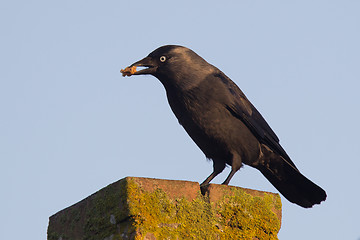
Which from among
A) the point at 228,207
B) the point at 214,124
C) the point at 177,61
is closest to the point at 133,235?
the point at 228,207

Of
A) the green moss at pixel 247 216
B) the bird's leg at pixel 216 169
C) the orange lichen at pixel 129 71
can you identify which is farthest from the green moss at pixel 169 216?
the orange lichen at pixel 129 71

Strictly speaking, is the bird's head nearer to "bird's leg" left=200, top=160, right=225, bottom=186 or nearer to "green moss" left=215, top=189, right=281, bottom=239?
"bird's leg" left=200, top=160, right=225, bottom=186

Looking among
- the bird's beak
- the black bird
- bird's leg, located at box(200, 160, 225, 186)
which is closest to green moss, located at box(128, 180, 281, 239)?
the black bird

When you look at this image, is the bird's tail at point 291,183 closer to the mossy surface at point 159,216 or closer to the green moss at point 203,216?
the green moss at point 203,216

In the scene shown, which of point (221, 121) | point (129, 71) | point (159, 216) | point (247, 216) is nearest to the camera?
point (159, 216)

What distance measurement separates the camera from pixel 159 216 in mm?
3221

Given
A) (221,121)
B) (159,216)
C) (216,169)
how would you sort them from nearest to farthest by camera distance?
(159,216)
(221,121)
(216,169)

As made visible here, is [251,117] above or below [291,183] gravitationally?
above

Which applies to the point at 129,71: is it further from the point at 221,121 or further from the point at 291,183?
the point at 291,183

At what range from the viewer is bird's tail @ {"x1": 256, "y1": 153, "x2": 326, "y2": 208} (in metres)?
5.80

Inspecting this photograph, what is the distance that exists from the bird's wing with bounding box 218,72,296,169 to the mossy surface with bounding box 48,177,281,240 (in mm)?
1904

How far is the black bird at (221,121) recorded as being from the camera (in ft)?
17.5

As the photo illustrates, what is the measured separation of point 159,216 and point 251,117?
2.80m

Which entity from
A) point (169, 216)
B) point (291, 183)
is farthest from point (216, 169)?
point (169, 216)
